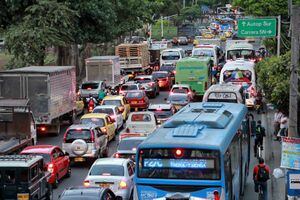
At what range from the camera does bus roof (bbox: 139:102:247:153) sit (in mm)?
15516

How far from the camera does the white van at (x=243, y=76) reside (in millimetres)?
42172

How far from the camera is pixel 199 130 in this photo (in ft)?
53.9

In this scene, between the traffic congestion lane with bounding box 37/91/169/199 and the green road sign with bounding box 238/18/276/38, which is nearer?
the traffic congestion lane with bounding box 37/91/169/199

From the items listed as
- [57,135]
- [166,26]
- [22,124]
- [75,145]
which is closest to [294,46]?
[75,145]

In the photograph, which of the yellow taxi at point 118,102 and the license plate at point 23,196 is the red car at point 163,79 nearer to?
the yellow taxi at point 118,102

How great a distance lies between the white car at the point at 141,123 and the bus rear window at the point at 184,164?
16447mm

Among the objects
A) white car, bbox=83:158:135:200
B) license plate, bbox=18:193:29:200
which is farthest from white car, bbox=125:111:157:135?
license plate, bbox=18:193:29:200

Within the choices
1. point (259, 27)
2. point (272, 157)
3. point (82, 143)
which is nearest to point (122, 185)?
point (82, 143)

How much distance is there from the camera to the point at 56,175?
2469 centimetres

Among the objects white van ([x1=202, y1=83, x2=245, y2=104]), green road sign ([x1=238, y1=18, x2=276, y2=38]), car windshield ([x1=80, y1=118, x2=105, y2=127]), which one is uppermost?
green road sign ([x1=238, y1=18, x2=276, y2=38])

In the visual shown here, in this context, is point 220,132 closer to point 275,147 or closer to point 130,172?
point 130,172

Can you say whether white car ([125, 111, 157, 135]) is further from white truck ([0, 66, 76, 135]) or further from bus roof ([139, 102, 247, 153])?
bus roof ([139, 102, 247, 153])

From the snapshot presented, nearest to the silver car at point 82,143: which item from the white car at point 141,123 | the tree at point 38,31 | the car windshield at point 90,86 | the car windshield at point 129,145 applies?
the car windshield at point 129,145

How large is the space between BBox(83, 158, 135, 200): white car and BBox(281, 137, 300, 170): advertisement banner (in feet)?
18.0
